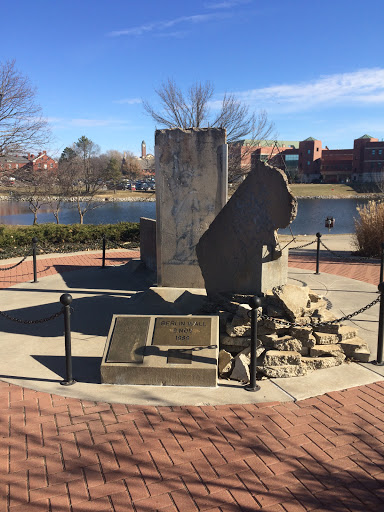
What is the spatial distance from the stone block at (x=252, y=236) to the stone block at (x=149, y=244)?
14.0 feet

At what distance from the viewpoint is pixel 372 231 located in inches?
534

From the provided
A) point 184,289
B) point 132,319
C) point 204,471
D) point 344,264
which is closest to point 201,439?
point 204,471

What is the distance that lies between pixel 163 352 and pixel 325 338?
2.05 m

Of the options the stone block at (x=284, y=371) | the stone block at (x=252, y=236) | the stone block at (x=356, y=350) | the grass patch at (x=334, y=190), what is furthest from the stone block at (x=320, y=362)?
the grass patch at (x=334, y=190)

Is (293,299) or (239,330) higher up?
(293,299)

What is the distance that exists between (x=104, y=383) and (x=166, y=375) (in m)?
0.72

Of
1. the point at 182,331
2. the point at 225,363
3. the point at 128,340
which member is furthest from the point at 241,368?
the point at 128,340

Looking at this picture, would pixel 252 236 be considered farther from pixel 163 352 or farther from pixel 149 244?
pixel 149 244

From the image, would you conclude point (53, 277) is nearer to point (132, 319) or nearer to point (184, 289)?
point (184, 289)

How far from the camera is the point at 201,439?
3.89m

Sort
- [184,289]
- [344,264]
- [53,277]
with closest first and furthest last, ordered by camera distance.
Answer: [184,289]
[53,277]
[344,264]

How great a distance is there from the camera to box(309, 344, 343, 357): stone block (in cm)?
540

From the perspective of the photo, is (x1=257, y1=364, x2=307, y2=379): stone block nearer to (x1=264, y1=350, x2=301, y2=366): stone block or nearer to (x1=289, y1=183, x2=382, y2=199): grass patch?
(x1=264, y1=350, x2=301, y2=366): stone block

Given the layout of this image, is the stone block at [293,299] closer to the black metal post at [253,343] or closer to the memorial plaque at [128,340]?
the black metal post at [253,343]
